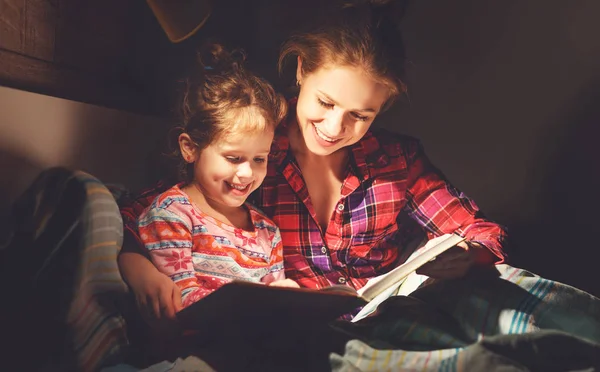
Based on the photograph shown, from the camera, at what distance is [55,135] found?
0.85 metres

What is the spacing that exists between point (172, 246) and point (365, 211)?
1.43ft

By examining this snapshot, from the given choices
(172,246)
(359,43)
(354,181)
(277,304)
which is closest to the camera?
(277,304)

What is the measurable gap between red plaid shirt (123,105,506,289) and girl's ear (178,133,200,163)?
18cm

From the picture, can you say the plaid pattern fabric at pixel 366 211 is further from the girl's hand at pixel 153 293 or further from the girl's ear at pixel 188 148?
the girl's hand at pixel 153 293

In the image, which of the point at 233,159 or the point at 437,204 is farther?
the point at 437,204

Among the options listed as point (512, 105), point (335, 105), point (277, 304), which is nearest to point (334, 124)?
point (335, 105)

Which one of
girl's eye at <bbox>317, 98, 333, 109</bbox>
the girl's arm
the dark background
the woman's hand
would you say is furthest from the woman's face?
the girl's arm

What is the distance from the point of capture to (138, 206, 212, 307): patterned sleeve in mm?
841

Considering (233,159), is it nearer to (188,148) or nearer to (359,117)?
(188,148)

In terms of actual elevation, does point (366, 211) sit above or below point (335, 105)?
below

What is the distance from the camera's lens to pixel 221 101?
0.94 metres

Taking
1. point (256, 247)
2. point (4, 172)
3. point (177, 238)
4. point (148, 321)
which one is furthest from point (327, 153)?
point (4, 172)

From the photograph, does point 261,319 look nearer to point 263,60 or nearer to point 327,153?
point 327,153

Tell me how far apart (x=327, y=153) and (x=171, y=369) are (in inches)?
19.7
